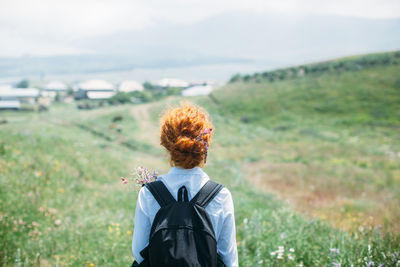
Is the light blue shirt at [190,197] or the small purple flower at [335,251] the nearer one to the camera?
the light blue shirt at [190,197]

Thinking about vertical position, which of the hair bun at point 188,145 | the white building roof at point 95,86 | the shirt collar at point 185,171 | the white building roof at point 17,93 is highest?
the white building roof at point 95,86

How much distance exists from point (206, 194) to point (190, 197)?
0.13 metres

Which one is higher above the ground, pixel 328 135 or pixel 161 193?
pixel 161 193

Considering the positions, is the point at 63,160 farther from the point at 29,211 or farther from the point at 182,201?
the point at 182,201

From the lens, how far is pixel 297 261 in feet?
13.0

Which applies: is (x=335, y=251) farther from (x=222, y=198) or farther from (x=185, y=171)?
(x=185, y=171)

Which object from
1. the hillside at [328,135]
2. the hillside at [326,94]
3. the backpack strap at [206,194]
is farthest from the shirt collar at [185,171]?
the hillside at [326,94]

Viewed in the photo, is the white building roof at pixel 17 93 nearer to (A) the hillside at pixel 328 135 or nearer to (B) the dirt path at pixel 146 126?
(B) the dirt path at pixel 146 126

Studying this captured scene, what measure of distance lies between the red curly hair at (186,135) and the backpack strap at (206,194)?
0.21 meters

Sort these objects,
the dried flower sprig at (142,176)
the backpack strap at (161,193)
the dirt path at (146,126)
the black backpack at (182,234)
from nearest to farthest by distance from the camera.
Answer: the black backpack at (182,234) → the backpack strap at (161,193) → the dried flower sprig at (142,176) → the dirt path at (146,126)

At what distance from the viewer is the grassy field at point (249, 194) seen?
13.3 ft

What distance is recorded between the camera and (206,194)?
6.77 ft

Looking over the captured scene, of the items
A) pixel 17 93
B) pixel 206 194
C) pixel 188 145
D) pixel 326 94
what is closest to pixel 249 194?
pixel 206 194

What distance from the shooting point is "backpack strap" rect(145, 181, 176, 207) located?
2029 millimetres
